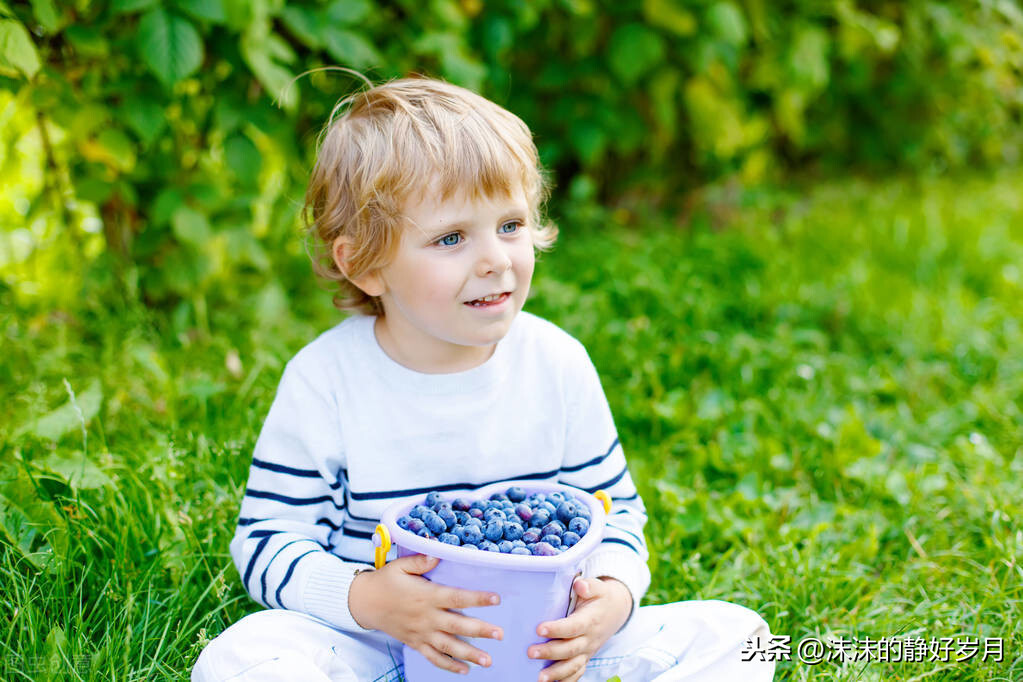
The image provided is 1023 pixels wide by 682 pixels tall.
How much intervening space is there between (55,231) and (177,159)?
51cm

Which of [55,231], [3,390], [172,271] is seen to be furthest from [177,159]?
[3,390]

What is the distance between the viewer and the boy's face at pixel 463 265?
146 cm

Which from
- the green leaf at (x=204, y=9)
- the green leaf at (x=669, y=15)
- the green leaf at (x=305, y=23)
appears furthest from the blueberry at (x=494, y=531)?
the green leaf at (x=669, y=15)

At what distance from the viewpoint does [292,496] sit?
1.54 m

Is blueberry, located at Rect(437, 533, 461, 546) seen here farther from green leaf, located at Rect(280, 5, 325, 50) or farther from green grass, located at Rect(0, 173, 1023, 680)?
green leaf, located at Rect(280, 5, 325, 50)

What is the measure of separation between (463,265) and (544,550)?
46 centimetres

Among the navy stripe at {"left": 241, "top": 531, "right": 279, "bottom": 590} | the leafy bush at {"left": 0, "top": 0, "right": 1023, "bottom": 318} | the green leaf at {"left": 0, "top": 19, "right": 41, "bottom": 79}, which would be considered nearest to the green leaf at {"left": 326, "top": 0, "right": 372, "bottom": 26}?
the leafy bush at {"left": 0, "top": 0, "right": 1023, "bottom": 318}

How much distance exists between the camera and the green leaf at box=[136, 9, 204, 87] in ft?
6.77

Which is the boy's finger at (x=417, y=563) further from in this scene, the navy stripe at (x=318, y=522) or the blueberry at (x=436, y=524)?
the navy stripe at (x=318, y=522)

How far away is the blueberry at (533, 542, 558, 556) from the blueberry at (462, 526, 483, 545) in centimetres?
8

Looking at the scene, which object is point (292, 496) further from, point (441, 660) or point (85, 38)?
point (85, 38)

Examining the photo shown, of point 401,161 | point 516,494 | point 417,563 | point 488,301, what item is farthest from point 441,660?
point 401,161

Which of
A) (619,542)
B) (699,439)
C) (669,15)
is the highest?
(669,15)

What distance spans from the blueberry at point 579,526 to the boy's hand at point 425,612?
0.15m
